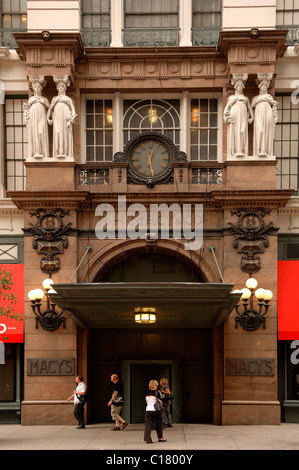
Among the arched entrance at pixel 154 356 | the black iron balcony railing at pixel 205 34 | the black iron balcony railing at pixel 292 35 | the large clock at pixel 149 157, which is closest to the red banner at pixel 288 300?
the arched entrance at pixel 154 356

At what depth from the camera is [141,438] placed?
19.1 m

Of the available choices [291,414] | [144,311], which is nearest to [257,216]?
Answer: [144,311]

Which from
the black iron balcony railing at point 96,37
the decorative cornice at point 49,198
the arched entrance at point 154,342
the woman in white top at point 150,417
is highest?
the black iron balcony railing at point 96,37

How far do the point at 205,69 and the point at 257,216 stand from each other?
16.6 feet

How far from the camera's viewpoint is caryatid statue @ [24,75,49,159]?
22.8 metres

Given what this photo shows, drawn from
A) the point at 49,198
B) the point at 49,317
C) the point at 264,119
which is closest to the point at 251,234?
the point at 264,119

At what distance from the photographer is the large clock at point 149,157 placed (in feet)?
75.7

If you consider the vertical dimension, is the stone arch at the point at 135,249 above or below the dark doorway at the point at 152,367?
above

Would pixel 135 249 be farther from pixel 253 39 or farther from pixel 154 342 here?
pixel 253 39

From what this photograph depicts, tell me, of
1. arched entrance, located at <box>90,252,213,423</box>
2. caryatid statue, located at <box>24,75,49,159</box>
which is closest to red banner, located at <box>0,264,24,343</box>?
arched entrance, located at <box>90,252,213,423</box>

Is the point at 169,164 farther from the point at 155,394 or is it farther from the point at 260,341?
the point at 155,394

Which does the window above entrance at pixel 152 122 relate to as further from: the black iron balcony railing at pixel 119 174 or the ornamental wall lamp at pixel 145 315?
the ornamental wall lamp at pixel 145 315

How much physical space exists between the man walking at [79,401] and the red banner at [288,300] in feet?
20.0

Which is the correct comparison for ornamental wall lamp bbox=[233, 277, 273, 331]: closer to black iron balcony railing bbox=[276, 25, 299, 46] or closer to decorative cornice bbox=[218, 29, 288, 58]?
decorative cornice bbox=[218, 29, 288, 58]
